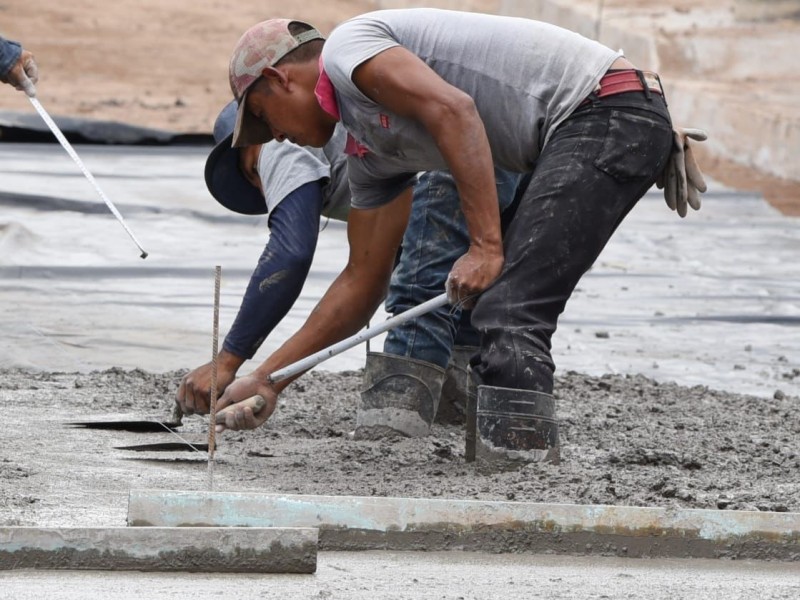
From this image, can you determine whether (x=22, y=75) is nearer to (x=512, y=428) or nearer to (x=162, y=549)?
(x=512, y=428)

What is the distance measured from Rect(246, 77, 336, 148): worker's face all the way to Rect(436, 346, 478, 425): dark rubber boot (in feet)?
3.70

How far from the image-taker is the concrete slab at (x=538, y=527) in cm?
296

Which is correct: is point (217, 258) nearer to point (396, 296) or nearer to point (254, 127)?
point (396, 296)

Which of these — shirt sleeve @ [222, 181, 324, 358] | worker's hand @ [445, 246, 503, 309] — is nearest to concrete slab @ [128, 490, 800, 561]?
worker's hand @ [445, 246, 503, 309]

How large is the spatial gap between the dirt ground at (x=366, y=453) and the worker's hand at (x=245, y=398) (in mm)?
122

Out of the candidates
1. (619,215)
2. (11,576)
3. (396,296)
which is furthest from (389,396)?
(11,576)

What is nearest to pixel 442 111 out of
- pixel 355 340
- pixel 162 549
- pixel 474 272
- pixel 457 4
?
pixel 474 272

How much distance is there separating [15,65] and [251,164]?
71.6 inches

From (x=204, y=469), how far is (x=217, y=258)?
3.43m

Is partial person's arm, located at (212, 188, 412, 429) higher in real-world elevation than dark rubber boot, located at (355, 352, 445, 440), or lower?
higher

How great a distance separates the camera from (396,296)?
4238mm

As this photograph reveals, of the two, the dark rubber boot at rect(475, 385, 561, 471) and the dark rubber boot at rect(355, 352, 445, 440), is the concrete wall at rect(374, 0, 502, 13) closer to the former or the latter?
the dark rubber boot at rect(355, 352, 445, 440)

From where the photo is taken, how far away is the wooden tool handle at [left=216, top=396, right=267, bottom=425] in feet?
12.0

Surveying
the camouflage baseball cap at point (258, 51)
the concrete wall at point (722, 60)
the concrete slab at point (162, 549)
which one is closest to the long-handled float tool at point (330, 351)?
the camouflage baseball cap at point (258, 51)
